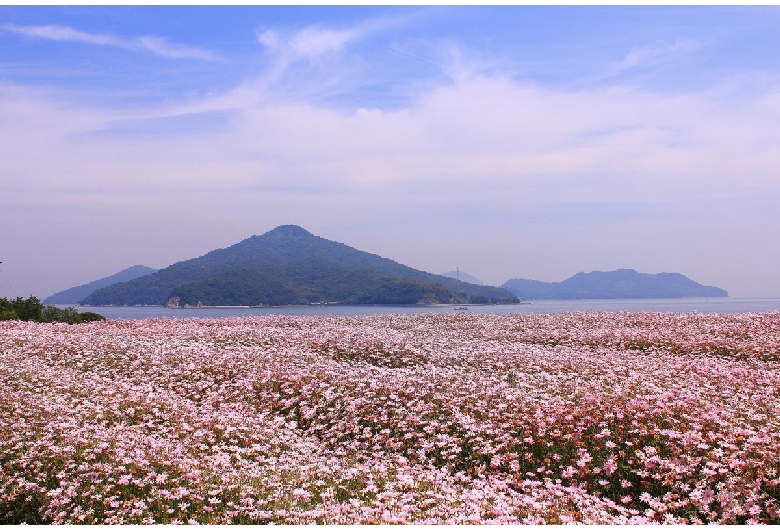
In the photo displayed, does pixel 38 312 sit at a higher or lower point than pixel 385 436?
higher

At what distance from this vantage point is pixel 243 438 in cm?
1094

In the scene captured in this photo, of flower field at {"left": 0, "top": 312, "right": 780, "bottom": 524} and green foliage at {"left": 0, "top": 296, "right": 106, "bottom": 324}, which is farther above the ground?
green foliage at {"left": 0, "top": 296, "right": 106, "bottom": 324}

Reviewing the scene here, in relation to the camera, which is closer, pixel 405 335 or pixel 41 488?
pixel 41 488

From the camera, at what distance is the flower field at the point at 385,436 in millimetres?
7754

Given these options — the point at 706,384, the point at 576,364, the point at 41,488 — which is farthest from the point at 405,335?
the point at 41,488

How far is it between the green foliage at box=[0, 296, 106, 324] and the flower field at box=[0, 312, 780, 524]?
598 inches

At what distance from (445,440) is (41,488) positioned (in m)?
6.18

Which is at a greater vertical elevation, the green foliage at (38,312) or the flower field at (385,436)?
the green foliage at (38,312)

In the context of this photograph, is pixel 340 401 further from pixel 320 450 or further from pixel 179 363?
pixel 179 363

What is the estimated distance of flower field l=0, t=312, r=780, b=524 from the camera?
7.75 m

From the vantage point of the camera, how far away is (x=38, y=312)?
34.3 metres

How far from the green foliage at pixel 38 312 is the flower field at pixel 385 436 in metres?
15.2

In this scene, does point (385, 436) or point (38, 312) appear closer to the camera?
point (385, 436)

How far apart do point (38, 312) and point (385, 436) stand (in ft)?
99.8
